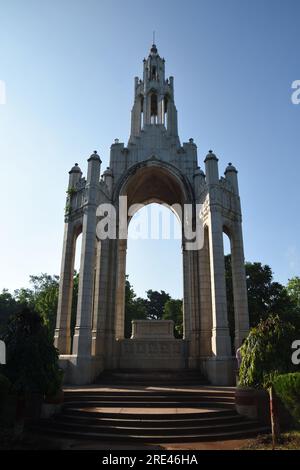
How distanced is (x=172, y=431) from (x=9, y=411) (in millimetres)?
4900

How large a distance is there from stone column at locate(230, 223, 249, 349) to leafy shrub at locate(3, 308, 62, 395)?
1092cm

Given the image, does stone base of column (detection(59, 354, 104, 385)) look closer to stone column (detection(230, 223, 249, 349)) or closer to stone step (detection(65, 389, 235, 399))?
stone step (detection(65, 389, 235, 399))

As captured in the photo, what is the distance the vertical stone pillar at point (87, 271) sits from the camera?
15680 mm

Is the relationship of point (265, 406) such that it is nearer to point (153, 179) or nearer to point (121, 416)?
point (121, 416)

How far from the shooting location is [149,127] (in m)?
23.0

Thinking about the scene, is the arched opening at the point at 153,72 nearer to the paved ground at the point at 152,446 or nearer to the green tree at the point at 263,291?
the green tree at the point at 263,291

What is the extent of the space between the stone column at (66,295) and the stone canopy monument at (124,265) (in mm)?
55

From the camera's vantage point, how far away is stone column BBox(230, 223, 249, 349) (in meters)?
18.1

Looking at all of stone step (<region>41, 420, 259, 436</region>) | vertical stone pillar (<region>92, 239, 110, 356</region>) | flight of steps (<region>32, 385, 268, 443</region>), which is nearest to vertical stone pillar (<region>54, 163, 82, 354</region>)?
vertical stone pillar (<region>92, 239, 110, 356</region>)

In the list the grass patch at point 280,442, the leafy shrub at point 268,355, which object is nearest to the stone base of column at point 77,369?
the leafy shrub at point 268,355

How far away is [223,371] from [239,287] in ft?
17.5

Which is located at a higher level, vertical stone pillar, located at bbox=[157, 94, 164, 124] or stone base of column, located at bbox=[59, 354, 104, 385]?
vertical stone pillar, located at bbox=[157, 94, 164, 124]

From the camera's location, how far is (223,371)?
15.1 meters

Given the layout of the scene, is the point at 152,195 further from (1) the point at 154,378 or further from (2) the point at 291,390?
(2) the point at 291,390
